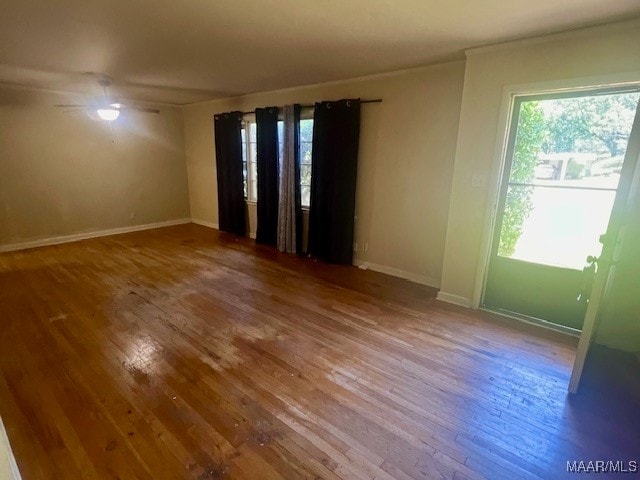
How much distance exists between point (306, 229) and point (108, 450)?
3667mm

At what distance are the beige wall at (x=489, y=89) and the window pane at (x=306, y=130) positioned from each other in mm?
2215

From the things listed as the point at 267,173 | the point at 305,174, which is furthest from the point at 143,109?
the point at 305,174

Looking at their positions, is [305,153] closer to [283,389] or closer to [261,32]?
[261,32]

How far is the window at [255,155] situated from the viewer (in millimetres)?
4668

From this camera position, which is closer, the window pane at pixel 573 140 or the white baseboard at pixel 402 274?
the window pane at pixel 573 140

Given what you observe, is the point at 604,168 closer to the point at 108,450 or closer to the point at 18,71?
the point at 108,450

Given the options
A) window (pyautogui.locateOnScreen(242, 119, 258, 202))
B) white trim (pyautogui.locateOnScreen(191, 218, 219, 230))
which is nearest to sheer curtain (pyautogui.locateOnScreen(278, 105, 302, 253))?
window (pyautogui.locateOnScreen(242, 119, 258, 202))

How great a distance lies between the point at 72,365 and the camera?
2.26 metres

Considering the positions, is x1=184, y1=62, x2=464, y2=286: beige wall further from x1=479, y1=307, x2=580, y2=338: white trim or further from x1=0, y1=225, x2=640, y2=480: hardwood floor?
x1=479, y1=307, x2=580, y2=338: white trim

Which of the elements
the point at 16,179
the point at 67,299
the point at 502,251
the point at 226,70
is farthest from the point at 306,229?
the point at 16,179

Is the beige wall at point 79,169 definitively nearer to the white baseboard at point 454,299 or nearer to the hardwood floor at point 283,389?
the hardwood floor at point 283,389

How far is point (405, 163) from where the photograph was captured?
378cm

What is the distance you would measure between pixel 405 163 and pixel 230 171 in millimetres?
3331

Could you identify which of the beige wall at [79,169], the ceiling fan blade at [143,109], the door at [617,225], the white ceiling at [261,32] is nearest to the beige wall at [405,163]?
the white ceiling at [261,32]
